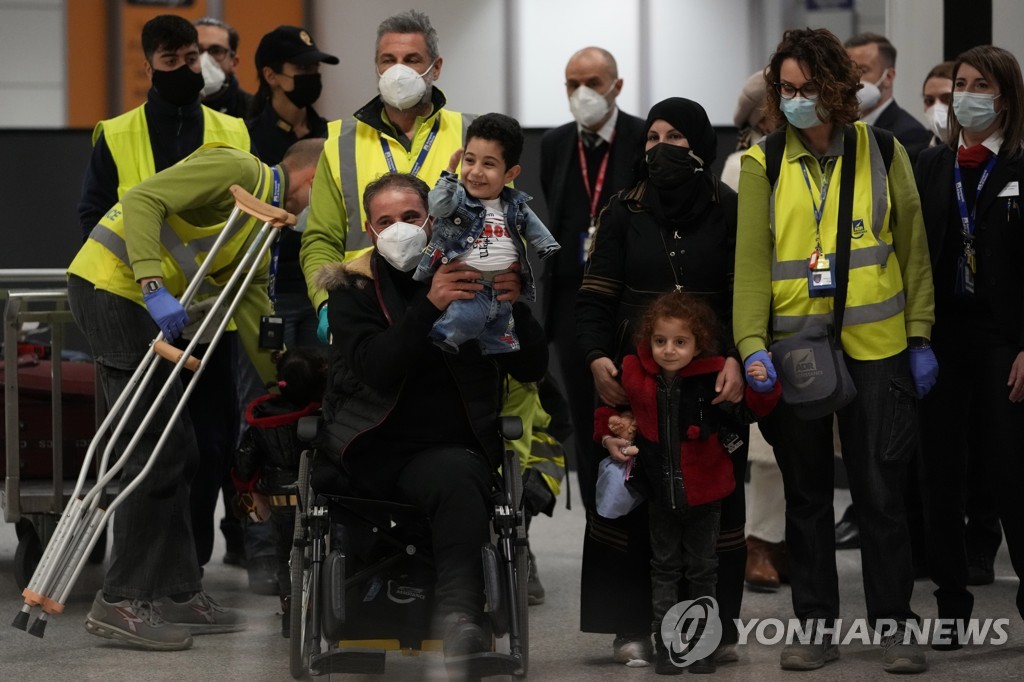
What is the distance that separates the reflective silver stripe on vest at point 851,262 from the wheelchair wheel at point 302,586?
1.36 meters

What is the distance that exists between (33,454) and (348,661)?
207 centimetres

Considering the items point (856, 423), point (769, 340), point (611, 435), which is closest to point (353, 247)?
point (611, 435)

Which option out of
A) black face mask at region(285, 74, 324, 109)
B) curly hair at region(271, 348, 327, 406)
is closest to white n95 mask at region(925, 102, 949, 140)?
black face mask at region(285, 74, 324, 109)

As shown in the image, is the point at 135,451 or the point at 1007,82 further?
the point at 135,451

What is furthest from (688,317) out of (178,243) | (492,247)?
(178,243)

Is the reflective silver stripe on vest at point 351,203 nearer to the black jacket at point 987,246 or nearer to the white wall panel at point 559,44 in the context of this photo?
the black jacket at point 987,246

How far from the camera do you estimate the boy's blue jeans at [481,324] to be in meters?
3.51

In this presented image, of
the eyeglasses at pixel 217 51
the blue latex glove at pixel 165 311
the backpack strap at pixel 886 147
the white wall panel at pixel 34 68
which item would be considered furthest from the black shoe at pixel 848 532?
the white wall panel at pixel 34 68

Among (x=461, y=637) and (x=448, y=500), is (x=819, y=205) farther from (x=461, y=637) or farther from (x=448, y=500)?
(x=461, y=637)

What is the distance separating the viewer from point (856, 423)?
12.9ft

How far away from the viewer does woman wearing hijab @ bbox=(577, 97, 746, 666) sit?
398 cm

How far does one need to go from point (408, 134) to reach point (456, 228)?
999 mm

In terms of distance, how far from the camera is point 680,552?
13.1ft

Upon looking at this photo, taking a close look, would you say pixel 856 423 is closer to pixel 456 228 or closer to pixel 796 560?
pixel 796 560
